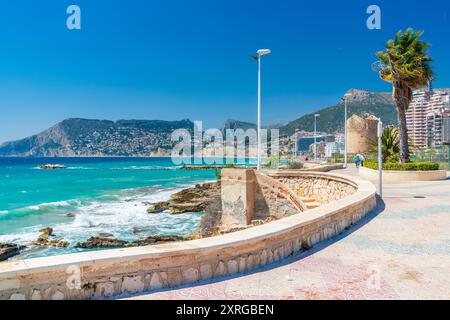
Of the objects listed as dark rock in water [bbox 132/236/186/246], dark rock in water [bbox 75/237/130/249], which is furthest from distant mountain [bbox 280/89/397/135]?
dark rock in water [bbox 75/237/130/249]

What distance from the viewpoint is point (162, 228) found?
2130cm

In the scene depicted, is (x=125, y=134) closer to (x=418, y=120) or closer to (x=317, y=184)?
(x=418, y=120)

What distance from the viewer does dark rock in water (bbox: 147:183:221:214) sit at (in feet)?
90.5

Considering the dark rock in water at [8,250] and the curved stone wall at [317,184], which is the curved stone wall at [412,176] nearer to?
the curved stone wall at [317,184]

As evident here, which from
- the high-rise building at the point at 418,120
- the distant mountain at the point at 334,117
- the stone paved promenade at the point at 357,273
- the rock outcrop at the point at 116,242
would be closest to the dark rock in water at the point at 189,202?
the rock outcrop at the point at 116,242

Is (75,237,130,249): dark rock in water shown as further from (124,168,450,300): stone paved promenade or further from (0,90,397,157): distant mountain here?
(0,90,397,157): distant mountain

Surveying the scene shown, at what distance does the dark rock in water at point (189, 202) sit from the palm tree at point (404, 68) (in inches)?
526

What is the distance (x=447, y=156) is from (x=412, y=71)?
391 inches

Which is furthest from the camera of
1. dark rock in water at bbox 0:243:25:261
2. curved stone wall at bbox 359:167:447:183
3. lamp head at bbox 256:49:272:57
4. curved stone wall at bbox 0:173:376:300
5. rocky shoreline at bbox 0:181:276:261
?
curved stone wall at bbox 359:167:447:183

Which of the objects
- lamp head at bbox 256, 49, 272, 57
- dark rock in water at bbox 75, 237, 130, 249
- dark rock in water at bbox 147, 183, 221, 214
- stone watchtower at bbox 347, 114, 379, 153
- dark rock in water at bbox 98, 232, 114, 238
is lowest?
dark rock in water at bbox 98, 232, 114, 238

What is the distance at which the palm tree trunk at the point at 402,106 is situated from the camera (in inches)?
837

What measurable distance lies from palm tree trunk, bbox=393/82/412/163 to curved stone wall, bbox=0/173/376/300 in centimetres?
1860
